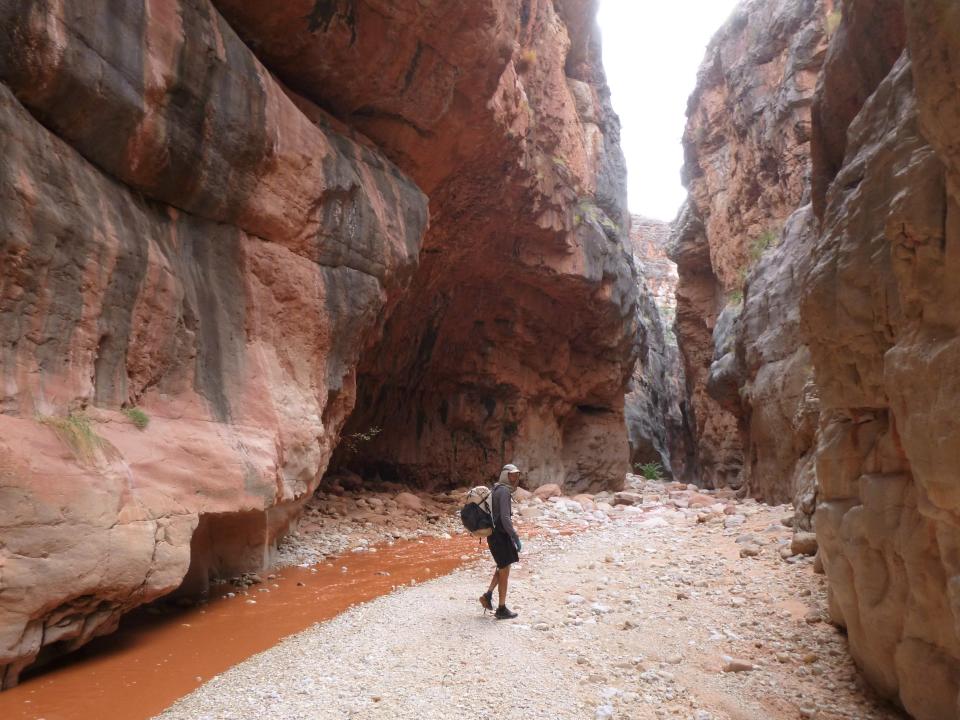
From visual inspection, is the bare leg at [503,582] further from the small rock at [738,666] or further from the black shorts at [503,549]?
the small rock at [738,666]

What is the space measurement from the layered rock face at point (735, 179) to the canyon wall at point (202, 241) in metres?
9.68

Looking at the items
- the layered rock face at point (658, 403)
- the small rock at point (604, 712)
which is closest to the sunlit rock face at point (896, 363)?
the small rock at point (604, 712)

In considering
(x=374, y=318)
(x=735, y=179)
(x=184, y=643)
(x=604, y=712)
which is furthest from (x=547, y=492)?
(x=735, y=179)

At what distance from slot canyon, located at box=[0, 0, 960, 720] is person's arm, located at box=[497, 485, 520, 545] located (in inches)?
38.7

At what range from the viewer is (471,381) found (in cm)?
2030

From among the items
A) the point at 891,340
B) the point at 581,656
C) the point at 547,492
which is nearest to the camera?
the point at 891,340

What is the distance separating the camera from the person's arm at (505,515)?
263 inches

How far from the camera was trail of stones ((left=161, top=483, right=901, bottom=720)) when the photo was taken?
14.7 feet

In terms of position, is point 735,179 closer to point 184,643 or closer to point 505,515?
point 505,515

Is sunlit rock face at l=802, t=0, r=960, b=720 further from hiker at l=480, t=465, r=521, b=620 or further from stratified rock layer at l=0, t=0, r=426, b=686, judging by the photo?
stratified rock layer at l=0, t=0, r=426, b=686

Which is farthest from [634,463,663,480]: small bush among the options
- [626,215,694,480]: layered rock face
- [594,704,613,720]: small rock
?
[594,704,613,720]: small rock

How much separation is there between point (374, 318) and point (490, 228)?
6.73m

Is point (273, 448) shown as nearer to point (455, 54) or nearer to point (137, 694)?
point (137, 694)

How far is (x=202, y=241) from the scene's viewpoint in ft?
26.7
